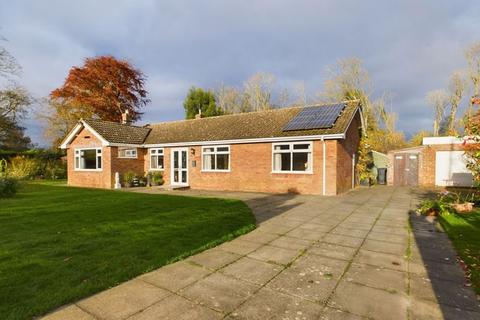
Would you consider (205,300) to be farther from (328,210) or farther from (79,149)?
(79,149)

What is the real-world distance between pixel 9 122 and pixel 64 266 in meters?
32.0

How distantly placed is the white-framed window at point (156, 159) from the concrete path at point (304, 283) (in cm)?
1342

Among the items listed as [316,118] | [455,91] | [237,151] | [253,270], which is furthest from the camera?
[455,91]

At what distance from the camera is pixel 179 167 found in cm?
1723

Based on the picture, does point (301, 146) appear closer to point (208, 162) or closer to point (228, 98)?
point (208, 162)

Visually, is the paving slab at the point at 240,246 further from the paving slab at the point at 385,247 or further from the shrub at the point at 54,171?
the shrub at the point at 54,171

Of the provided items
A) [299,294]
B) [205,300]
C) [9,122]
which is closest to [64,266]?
[205,300]

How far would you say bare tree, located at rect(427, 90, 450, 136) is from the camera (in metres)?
29.9

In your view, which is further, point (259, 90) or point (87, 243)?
point (259, 90)

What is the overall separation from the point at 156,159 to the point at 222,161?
5.48 metres

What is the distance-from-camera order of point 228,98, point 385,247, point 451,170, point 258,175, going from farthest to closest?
point 228,98 → point 451,170 → point 258,175 → point 385,247

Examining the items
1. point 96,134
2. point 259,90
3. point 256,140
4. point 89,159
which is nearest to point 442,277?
point 256,140

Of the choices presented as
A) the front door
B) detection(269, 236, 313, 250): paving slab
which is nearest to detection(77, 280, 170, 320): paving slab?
detection(269, 236, 313, 250): paving slab

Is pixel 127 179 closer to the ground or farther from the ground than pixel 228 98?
closer to the ground
